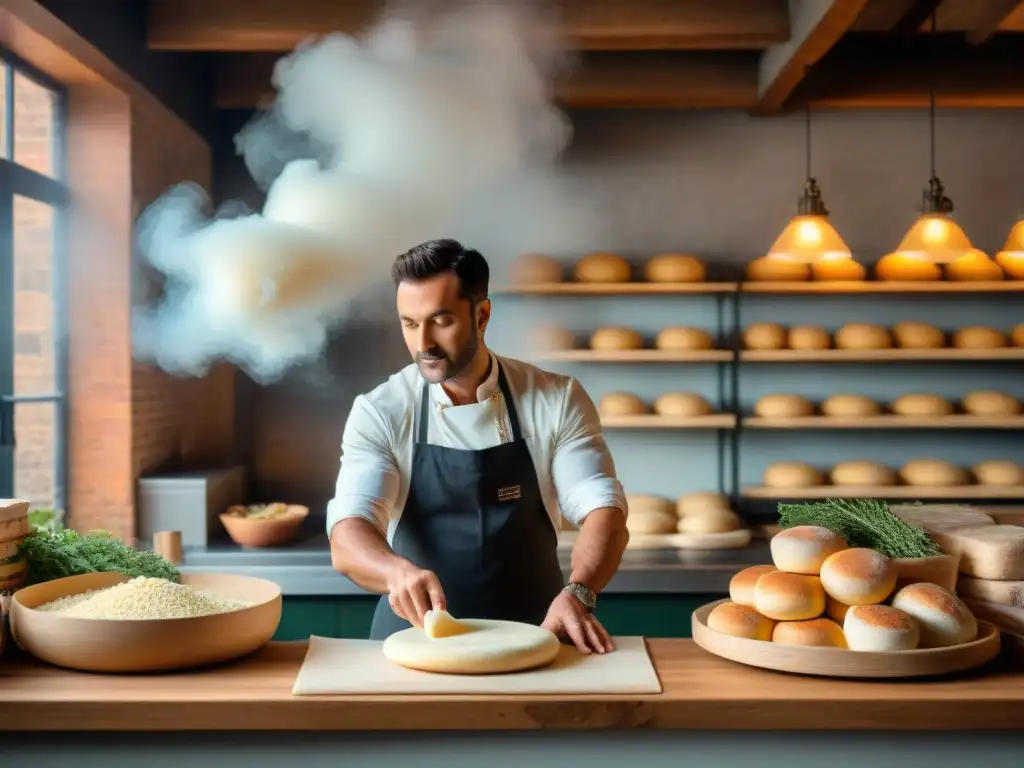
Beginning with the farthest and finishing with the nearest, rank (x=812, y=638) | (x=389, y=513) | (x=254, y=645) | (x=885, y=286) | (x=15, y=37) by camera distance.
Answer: (x=885, y=286), (x=15, y=37), (x=389, y=513), (x=254, y=645), (x=812, y=638)

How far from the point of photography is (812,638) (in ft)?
5.79

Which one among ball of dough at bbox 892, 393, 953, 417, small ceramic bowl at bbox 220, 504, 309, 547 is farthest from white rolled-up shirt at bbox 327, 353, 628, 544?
ball of dough at bbox 892, 393, 953, 417

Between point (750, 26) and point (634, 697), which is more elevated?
point (750, 26)

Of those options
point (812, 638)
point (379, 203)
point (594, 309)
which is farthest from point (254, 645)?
point (594, 309)

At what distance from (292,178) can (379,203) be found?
0.36 meters

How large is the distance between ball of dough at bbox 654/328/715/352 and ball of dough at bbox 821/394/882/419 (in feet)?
2.14

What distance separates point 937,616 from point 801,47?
2.95m

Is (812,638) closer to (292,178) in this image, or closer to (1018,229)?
(1018,229)

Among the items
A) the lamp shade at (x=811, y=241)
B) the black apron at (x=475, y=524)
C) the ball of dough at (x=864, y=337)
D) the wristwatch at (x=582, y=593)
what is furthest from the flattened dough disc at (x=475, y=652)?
the ball of dough at (x=864, y=337)

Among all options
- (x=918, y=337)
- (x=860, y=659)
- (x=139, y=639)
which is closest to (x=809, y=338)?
(x=918, y=337)

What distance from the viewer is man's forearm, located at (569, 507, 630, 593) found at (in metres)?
2.19

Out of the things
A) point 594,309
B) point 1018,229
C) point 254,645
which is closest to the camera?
point 254,645

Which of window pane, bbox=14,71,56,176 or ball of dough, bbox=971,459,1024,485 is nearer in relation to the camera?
window pane, bbox=14,71,56,176

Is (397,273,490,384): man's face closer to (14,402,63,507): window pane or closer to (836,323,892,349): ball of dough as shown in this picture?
(14,402,63,507): window pane
